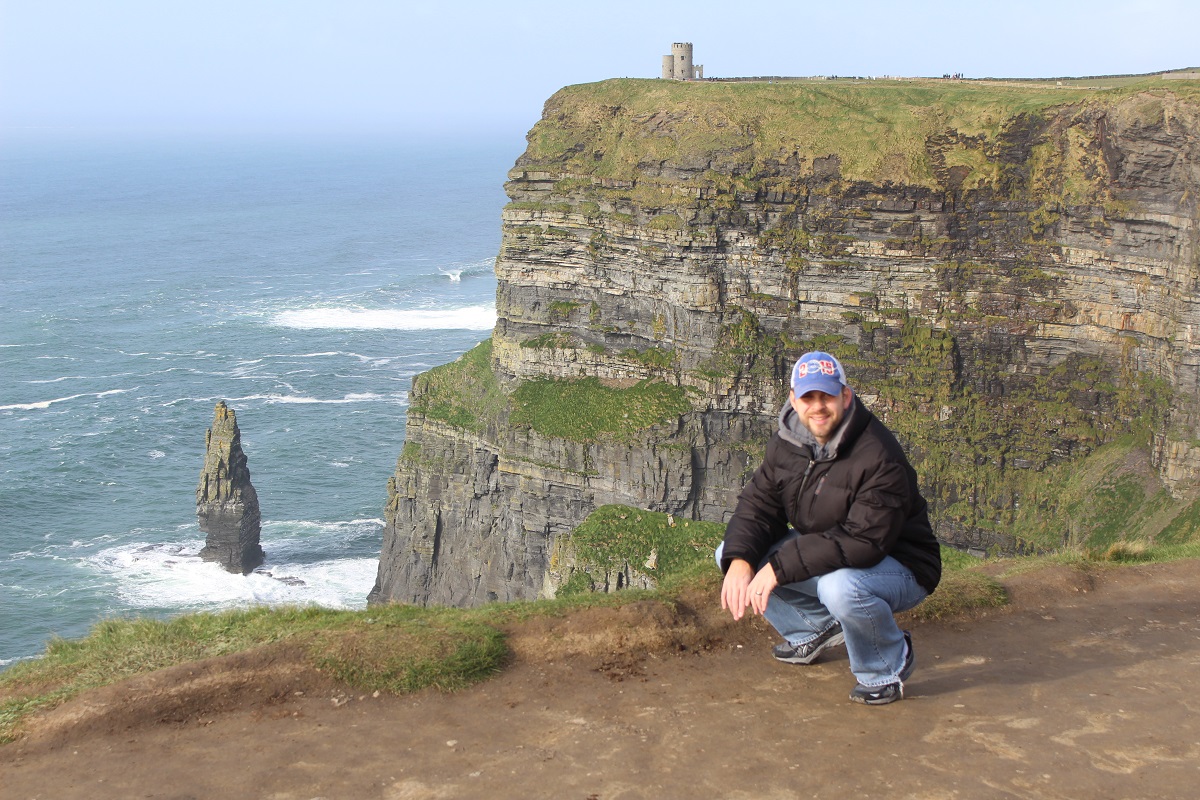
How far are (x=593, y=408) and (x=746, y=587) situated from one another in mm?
39677

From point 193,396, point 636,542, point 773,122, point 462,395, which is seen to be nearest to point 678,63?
point 773,122

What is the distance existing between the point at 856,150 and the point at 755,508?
40.7 metres

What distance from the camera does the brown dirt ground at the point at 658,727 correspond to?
29.3 ft

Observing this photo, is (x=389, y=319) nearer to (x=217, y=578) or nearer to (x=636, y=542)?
(x=217, y=578)

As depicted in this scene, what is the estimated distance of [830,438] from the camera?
9430 mm

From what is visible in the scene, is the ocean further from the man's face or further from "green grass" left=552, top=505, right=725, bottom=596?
the man's face

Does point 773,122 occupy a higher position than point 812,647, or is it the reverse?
point 773,122

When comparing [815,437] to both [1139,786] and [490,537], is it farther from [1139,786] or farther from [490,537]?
[490,537]

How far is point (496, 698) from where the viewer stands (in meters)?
10.6

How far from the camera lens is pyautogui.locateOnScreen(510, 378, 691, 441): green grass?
48125 mm

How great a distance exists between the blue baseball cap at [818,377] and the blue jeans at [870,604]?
1.33 meters

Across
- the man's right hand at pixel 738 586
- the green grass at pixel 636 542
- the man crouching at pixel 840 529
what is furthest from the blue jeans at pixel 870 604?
the green grass at pixel 636 542

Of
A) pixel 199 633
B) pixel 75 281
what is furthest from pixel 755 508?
pixel 75 281

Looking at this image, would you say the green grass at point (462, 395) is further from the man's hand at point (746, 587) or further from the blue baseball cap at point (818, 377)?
the blue baseball cap at point (818, 377)
